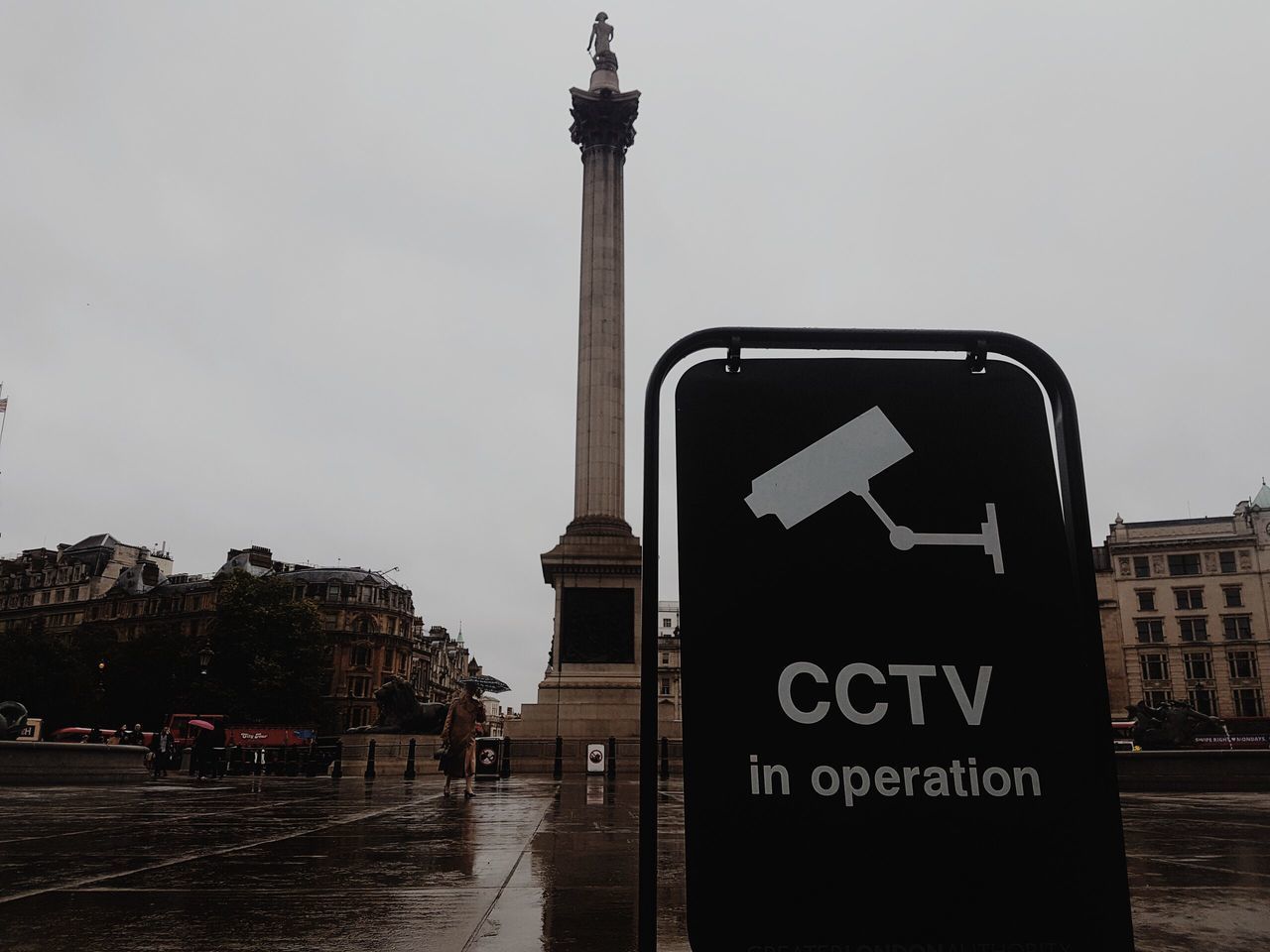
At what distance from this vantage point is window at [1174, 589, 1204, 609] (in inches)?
2886

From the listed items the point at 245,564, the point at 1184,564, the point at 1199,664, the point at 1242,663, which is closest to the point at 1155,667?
the point at 1199,664

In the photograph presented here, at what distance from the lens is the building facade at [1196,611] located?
70.4 meters

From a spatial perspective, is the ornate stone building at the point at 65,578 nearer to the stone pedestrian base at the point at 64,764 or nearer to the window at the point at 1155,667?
the stone pedestrian base at the point at 64,764

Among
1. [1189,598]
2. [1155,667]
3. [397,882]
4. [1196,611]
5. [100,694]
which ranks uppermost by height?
[1189,598]

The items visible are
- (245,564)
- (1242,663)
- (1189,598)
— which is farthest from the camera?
(245,564)

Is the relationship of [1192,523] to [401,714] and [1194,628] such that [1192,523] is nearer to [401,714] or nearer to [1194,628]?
[1194,628]

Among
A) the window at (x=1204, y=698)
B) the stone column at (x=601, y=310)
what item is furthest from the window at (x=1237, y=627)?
the stone column at (x=601, y=310)

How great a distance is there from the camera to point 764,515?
6.37 feet

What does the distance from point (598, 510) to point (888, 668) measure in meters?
31.6

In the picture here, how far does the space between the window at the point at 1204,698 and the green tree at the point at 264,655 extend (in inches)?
2674

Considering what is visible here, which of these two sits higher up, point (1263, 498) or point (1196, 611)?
point (1263, 498)

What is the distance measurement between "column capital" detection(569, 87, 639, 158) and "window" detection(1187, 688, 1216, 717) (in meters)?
62.7

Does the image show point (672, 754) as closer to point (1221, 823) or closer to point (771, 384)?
point (1221, 823)

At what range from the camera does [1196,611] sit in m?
73.2
